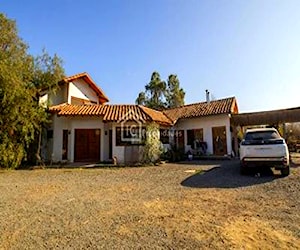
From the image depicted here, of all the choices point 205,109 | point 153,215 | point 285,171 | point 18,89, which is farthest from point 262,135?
point 18,89

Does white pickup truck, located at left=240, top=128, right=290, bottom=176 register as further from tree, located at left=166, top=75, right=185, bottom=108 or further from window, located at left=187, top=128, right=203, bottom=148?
tree, located at left=166, top=75, right=185, bottom=108

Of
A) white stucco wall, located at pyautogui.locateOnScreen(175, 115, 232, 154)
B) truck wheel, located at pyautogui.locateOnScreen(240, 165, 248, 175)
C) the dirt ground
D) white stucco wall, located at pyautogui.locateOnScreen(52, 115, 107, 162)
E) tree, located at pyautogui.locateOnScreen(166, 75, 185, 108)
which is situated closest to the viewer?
the dirt ground

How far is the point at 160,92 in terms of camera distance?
138ft

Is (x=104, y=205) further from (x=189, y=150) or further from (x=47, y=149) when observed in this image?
(x=189, y=150)

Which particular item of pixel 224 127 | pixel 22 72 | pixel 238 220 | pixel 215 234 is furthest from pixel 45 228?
pixel 224 127

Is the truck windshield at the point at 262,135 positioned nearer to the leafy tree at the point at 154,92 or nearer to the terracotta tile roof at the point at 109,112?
the terracotta tile roof at the point at 109,112

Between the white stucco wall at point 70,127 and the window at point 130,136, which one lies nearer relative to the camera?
the window at point 130,136

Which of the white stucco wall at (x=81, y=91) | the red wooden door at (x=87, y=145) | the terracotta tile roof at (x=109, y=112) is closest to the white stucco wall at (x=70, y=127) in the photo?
the red wooden door at (x=87, y=145)

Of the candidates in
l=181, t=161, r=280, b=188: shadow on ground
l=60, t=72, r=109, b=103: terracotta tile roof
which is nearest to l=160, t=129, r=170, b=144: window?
l=60, t=72, r=109, b=103: terracotta tile roof

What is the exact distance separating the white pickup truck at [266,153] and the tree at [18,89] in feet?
41.8

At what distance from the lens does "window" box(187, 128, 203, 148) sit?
2292 cm

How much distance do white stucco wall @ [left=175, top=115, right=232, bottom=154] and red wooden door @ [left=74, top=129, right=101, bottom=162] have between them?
8.11m

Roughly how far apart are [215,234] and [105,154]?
1516cm

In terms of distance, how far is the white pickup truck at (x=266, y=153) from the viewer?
35.1 ft
